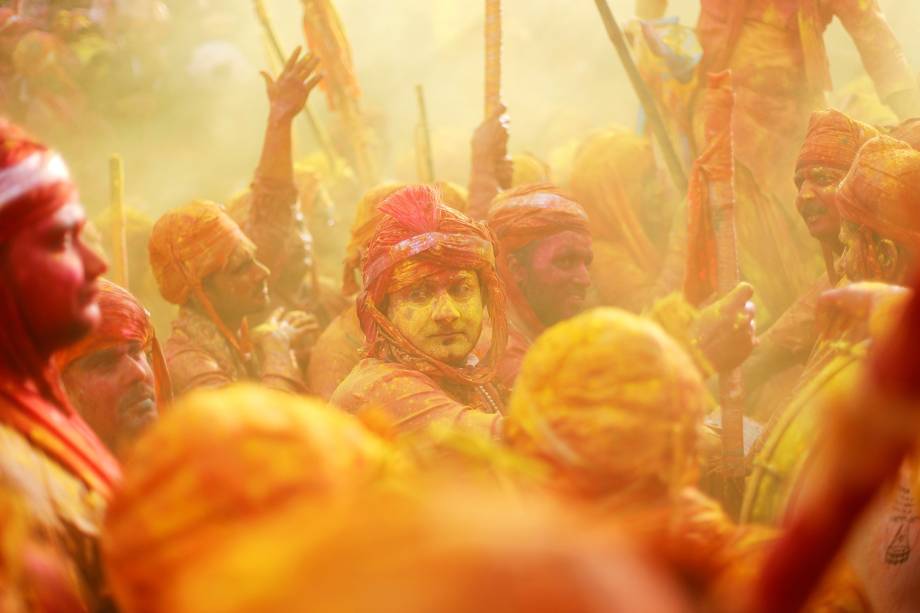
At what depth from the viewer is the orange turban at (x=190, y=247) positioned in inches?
239

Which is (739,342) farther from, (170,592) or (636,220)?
(636,220)

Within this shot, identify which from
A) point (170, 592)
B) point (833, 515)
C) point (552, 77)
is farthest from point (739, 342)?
point (552, 77)

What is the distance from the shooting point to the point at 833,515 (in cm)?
188

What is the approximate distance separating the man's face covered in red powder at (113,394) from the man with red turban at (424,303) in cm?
69

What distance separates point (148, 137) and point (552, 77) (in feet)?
14.0

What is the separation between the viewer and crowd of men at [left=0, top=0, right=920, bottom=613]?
187 cm

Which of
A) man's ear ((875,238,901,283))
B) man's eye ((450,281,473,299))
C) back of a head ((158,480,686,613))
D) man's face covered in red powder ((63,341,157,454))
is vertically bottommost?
man's face covered in red powder ((63,341,157,454))

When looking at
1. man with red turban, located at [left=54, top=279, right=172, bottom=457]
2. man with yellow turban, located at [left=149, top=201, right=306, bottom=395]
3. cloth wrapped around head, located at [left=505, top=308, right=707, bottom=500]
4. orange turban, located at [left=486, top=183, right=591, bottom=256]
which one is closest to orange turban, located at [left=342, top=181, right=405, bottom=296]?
man with yellow turban, located at [left=149, top=201, right=306, bottom=395]

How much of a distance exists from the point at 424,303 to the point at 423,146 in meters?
4.23

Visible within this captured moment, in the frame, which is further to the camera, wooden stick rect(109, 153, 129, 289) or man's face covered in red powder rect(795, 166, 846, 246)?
wooden stick rect(109, 153, 129, 289)

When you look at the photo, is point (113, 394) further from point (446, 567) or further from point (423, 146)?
point (423, 146)

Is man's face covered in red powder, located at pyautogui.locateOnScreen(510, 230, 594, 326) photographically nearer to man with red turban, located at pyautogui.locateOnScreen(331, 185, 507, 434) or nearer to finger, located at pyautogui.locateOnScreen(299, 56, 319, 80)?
man with red turban, located at pyautogui.locateOnScreen(331, 185, 507, 434)

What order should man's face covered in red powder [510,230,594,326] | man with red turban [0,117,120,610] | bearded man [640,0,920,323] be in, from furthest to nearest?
bearded man [640,0,920,323], man's face covered in red powder [510,230,594,326], man with red turban [0,117,120,610]

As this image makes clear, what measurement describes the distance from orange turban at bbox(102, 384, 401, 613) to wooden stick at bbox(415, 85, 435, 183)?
5941 millimetres
